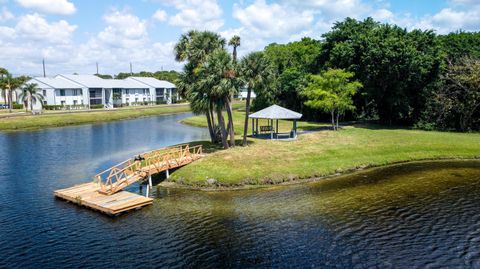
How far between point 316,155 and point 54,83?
9829cm

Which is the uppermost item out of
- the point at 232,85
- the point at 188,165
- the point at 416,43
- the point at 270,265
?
the point at 416,43

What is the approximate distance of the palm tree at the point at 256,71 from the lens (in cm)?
3700

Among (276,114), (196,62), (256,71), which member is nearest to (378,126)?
(276,114)

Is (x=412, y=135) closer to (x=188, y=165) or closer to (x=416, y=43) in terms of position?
(x=416, y=43)

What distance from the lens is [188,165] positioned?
34688mm

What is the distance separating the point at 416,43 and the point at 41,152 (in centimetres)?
5469

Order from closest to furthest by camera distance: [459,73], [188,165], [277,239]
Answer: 1. [277,239]
2. [188,165]
3. [459,73]

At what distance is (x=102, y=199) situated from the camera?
26.9 metres

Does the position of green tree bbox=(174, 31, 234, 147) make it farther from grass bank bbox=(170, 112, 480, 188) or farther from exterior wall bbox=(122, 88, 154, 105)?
exterior wall bbox=(122, 88, 154, 105)

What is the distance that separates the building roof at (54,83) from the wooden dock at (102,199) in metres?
90.1

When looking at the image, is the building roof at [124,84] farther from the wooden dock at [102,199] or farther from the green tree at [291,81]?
the wooden dock at [102,199]

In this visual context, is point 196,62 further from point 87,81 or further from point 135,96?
point 135,96

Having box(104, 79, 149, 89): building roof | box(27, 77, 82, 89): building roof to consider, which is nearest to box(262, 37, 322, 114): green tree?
box(27, 77, 82, 89): building roof

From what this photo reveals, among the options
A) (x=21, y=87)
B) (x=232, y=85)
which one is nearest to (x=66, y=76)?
(x=21, y=87)
